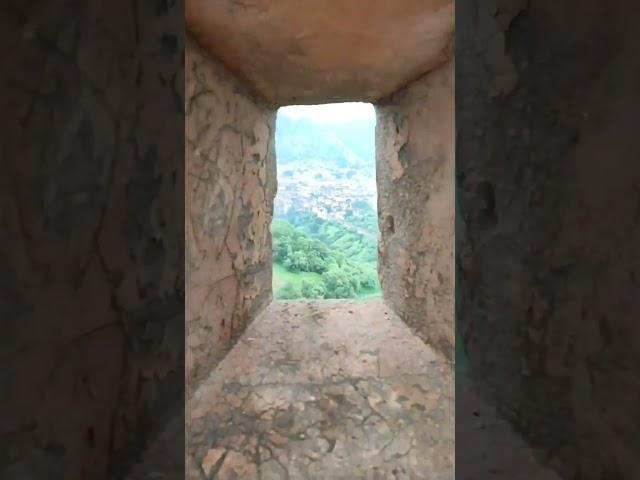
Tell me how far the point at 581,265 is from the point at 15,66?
702 mm

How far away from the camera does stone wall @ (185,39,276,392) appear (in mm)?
Result: 1483

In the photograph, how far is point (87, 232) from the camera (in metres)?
0.58

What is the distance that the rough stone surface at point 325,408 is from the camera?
1.20 meters

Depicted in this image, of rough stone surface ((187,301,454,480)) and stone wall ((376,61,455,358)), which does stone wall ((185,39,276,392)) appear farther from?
stone wall ((376,61,455,358))

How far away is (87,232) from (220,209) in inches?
44.8

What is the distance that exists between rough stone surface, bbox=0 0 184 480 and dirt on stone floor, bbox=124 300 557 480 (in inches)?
6.6

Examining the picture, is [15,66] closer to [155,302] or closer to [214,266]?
[155,302]

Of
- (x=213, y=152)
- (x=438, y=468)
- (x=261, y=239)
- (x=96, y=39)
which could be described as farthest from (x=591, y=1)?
(x=261, y=239)

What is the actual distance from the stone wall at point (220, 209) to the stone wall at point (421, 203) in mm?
644

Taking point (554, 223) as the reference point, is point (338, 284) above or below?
below

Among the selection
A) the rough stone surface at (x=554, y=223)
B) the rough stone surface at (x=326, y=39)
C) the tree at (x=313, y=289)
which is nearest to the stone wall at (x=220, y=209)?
the rough stone surface at (x=326, y=39)

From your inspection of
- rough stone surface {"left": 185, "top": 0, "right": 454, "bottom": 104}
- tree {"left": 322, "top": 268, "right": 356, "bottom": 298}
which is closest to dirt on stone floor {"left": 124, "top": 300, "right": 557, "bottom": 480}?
rough stone surface {"left": 185, "top": 0, "right": 454, "bottom": 104}

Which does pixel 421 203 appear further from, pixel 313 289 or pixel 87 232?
pixel 313 289

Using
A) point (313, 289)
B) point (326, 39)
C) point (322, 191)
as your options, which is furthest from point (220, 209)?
point (322, 191)
